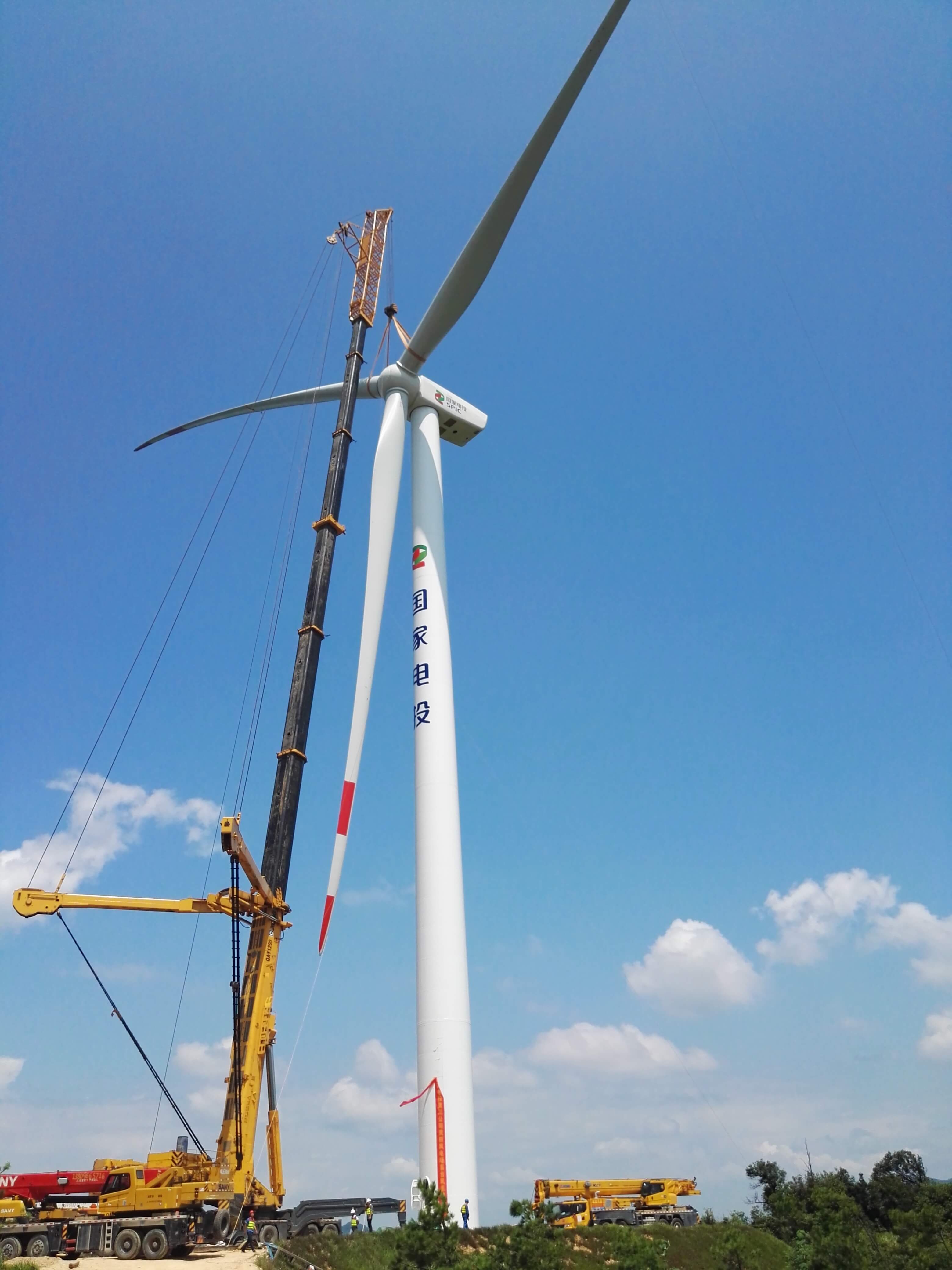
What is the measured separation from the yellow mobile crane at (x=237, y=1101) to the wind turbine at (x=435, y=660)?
5.67 meters

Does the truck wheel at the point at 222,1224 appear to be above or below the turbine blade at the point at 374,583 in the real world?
below

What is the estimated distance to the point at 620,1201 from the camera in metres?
44.9

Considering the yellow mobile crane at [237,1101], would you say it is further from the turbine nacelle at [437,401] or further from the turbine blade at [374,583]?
the turbine nacelle at [437,401]

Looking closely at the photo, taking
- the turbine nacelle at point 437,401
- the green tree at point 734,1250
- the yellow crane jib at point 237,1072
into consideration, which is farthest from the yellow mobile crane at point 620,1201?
the turbine nacelle at point 437,401

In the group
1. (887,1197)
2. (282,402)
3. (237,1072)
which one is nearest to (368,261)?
(282,402)

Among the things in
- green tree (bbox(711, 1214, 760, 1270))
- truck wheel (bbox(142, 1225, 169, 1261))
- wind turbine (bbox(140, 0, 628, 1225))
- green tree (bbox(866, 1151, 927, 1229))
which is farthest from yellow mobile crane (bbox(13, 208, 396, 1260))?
green tree (bbox(866, 1151, 927, 1229))

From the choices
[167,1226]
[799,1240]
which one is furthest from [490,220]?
[799,1240]

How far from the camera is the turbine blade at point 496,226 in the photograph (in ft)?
98.6

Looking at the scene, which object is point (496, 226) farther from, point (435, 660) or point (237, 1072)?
point (237, 1072)

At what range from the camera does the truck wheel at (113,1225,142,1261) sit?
28.5 meters

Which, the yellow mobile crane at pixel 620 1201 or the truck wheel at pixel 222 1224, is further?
the yellow mobile crane at pixel 620 1201

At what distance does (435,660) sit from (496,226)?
16.0 metres

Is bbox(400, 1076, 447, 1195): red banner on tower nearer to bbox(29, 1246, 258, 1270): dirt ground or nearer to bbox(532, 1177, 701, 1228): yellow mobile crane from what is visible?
bbox(29, 1246, 258, 1270): dirt ground

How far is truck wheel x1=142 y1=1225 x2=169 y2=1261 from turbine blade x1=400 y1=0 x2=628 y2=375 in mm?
32284
